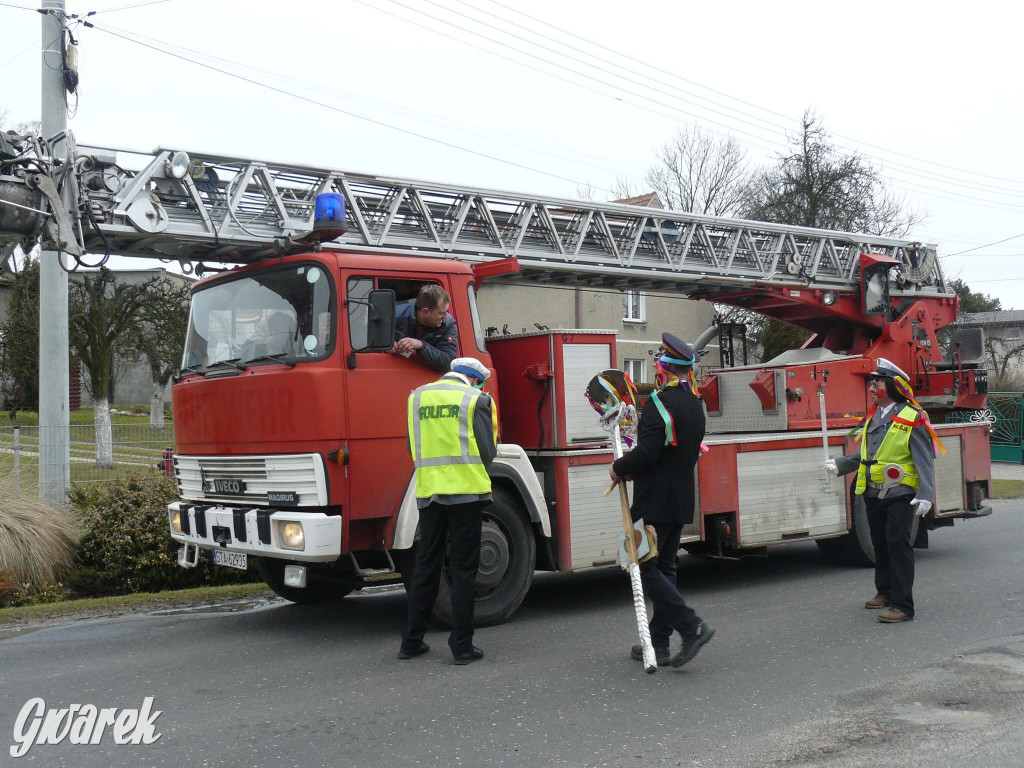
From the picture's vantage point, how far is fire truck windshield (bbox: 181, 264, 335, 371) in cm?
670

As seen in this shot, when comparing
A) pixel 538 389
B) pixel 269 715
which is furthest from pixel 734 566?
pixel 269 715

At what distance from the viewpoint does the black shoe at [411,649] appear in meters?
6.27

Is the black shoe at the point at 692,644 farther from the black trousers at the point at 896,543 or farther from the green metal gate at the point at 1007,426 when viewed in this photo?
the green metal gate at the point at 1007,426

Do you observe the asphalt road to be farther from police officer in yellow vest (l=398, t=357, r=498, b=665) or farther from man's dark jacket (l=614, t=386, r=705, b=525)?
man's dark jacket (l=614, t=386, r=705, b=525)

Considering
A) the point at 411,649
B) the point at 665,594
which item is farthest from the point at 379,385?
the point at 665,594

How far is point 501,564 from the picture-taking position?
23.7ft

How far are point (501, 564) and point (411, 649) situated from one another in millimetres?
1147

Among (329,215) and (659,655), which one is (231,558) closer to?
(329,215)

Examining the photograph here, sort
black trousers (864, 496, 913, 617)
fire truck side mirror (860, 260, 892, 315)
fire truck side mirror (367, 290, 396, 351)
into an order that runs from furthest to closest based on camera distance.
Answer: fire truck side mirror (860, 260, 892, 315)
black trousers (864, 496, 913, 617)
fire truck side mirror (367, 290, 396, 351)

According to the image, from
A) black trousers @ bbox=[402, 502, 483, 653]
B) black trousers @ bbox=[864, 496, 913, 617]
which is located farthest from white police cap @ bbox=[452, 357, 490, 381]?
black trousers @ bbox=[864, 496, 913, 617]

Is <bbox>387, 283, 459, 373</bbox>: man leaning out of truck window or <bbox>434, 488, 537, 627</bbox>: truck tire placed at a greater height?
<bbox>387, 283, 459, 373</bbox>: man leaning out of truck window

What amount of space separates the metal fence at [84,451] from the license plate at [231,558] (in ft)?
11.3

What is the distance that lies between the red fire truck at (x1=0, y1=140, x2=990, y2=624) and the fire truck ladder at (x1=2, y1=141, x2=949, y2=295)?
0.07 ft

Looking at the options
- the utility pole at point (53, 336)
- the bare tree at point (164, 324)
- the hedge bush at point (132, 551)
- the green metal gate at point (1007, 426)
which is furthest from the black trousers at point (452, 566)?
the green metal gate at point (1007, 426)
